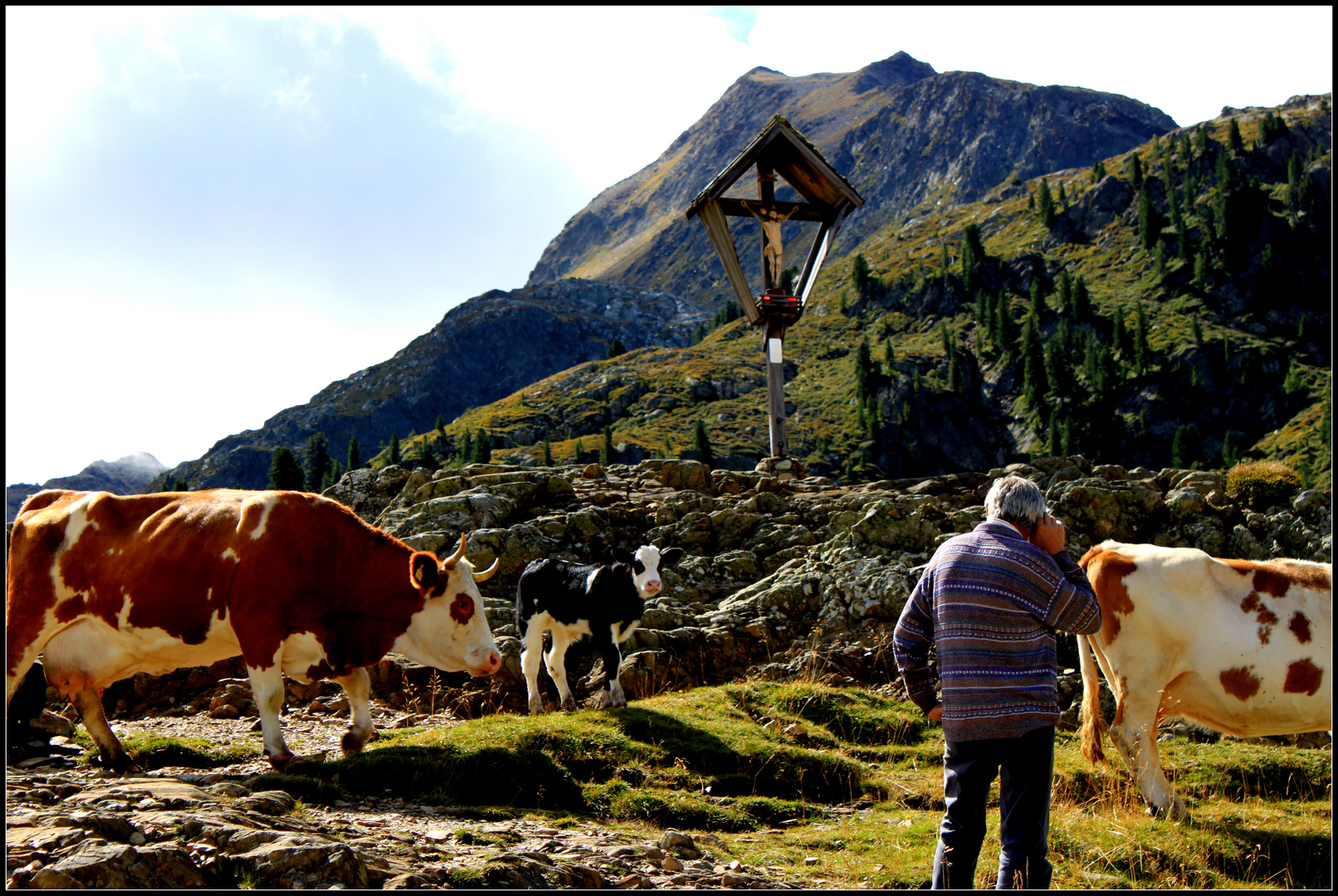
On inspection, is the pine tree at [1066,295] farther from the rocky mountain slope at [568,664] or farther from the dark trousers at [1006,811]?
the dark trousers at [1006,811]

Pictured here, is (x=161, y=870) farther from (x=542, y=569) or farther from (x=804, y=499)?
(x=804, y=499)

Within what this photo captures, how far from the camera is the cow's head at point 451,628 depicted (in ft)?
31.0

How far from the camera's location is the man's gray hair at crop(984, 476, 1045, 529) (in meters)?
5.66

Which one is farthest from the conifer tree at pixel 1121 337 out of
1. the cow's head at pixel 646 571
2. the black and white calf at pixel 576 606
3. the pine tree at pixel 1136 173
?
the black and white calf at pixel 576 606

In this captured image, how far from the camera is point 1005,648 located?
17.4 ft

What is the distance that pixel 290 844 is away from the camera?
16.0 feet

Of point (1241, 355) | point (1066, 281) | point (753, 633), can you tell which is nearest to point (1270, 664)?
point (753, 633)

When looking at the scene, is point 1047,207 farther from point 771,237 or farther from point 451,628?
point 451,628

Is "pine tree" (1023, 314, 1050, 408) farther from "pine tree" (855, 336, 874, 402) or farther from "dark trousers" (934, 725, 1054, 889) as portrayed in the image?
"dark trousers" (934, 725, 1054, 889)

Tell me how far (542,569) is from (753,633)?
4321mm

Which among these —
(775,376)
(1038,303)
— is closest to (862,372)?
(1038,303)

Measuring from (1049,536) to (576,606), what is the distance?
760cm

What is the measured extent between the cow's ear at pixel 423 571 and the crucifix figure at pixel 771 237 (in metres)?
15.0

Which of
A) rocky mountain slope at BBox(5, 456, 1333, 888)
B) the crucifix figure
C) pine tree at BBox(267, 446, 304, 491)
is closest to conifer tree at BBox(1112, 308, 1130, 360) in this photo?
pine tree at BBox(267, 446, 304, 491)
